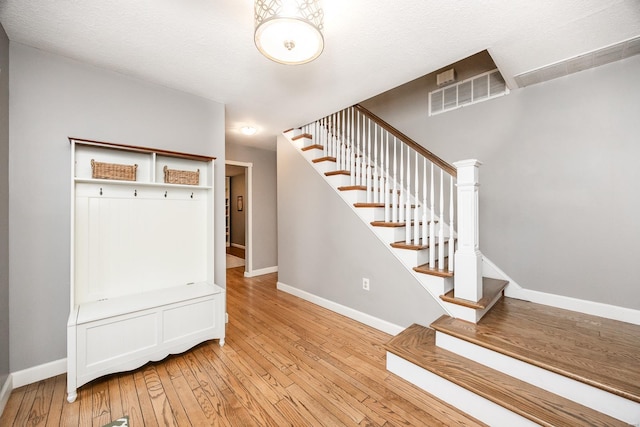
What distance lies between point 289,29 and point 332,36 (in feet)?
1.68

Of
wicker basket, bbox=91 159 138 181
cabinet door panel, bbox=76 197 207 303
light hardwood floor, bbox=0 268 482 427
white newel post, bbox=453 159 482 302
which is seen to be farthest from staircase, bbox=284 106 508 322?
wicker basket, bbox=91 159 138 181

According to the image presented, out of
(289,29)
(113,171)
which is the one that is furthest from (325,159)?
(113,171)

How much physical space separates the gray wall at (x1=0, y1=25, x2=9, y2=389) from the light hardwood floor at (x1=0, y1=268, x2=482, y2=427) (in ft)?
1.14

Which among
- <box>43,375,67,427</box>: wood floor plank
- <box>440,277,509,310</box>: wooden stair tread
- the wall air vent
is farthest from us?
the wall air vent

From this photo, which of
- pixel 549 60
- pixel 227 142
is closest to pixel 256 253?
pixel 227 142

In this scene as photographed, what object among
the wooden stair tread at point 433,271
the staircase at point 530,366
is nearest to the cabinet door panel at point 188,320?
the staircase at point 530,366

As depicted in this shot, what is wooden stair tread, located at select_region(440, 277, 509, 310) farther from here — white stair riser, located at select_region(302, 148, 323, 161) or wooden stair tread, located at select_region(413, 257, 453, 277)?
white stair riser, located at select_region(302, 148, 323, 161)

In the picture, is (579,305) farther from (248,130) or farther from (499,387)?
(248,130)

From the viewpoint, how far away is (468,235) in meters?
2.05

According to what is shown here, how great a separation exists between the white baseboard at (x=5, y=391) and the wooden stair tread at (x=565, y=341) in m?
2.92

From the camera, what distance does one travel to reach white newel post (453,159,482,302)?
202cm

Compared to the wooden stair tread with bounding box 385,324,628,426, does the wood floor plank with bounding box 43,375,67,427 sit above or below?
below

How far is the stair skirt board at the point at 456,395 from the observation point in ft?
4.66

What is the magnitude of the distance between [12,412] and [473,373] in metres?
2.93
